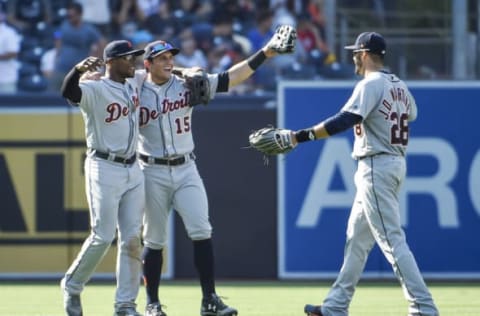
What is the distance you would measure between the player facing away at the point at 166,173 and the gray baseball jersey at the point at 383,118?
1.11 meters

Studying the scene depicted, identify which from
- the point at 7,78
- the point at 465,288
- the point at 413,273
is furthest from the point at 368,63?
the point at 7,78

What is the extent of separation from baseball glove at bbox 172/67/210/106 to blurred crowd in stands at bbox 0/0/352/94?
5.20 m

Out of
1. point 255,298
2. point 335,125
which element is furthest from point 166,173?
point 255,298

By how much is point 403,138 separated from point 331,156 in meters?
4.22

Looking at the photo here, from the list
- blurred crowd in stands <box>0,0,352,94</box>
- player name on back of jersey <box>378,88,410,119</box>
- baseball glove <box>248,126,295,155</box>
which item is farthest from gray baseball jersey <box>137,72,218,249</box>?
blurred crowd in stands <box>0,0,352,94</box>

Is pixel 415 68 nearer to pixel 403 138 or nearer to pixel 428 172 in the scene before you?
pixel 428 172

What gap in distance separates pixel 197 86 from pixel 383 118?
61.1 inches

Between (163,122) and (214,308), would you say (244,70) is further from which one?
(214,308)

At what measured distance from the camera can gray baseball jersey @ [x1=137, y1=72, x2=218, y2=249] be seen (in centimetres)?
897

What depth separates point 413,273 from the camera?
8.16 m

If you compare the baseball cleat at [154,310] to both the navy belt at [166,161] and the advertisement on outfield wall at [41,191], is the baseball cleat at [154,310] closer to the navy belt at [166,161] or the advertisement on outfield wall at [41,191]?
the navy belt at [166,161]

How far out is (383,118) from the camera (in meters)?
8.35

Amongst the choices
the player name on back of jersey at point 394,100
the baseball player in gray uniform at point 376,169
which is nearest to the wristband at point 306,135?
the baseball player in gray uniform at point 376,169

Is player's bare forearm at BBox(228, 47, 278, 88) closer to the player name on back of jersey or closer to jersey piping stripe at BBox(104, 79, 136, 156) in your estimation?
jersey piping stripe at BBox(104, 79, 136, 156)
